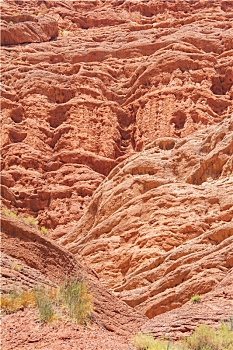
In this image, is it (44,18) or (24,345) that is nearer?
(24,345)

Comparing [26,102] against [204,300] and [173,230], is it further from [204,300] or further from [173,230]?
[204,300]

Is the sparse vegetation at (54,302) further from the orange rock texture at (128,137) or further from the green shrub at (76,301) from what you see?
the orange rock texture at (128,137)

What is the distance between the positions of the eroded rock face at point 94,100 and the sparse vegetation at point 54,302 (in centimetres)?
2227

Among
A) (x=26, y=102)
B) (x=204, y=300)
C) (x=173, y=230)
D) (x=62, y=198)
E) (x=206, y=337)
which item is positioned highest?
(x=206, y=337)

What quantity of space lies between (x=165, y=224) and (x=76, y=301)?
10.3 m

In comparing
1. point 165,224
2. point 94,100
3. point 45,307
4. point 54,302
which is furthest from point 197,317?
point 94,100

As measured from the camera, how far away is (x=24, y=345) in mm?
7711

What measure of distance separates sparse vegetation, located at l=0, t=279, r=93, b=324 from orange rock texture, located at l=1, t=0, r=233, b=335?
519 centimetres

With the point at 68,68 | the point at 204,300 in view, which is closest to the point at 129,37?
the point at 68,68

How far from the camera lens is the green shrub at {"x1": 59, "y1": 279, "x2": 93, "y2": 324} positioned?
343 inches

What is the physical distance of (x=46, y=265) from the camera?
12.3 m

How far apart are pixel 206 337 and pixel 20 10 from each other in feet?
177

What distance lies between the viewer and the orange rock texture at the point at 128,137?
17.9 meters

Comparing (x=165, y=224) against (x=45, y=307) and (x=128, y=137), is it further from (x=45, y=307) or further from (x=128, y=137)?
(x=128, y=137)
